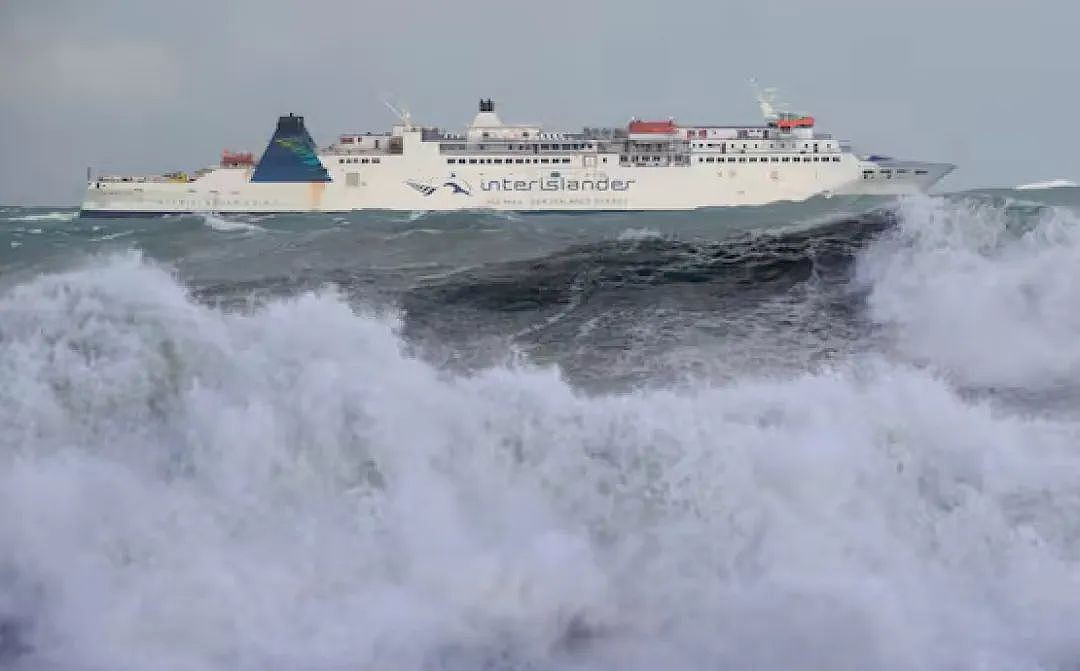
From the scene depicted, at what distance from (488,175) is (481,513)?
192 ft

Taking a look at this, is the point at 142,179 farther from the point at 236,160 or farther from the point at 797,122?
the point at 797,122

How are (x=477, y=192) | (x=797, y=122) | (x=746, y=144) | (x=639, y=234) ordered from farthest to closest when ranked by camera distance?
(x=797, y=122)
(x=746, y=144)
(x=477, y=192)
(x=639, y=234)

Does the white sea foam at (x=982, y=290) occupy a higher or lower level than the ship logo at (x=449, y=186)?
lower

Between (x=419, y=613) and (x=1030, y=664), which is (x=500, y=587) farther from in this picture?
(x=1030, y=664)

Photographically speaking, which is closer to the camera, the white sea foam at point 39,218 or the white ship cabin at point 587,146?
the white sea foam at point 39,218

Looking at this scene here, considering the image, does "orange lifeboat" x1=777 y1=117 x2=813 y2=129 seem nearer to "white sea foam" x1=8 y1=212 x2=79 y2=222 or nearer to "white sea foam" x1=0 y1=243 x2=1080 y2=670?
"white sea foam" x1=8 y1=212 x2=79 y2=222

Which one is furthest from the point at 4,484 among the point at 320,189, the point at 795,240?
the point at 320,189

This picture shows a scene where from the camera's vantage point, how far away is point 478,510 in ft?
36.0

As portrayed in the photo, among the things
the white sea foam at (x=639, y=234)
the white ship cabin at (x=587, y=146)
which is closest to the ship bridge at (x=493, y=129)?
the white ship cabin at (x=587, y=146)

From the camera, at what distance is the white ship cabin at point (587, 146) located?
68525 millimetres

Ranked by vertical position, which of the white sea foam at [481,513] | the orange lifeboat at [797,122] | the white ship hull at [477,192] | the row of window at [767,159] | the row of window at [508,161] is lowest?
the white sea foam at [481,513]

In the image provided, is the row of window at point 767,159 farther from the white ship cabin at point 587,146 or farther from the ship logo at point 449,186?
the ship logo at point 449,186

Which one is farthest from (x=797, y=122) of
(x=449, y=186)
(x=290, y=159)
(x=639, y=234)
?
(x=639, y=234)

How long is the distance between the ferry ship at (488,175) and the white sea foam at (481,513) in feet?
181
